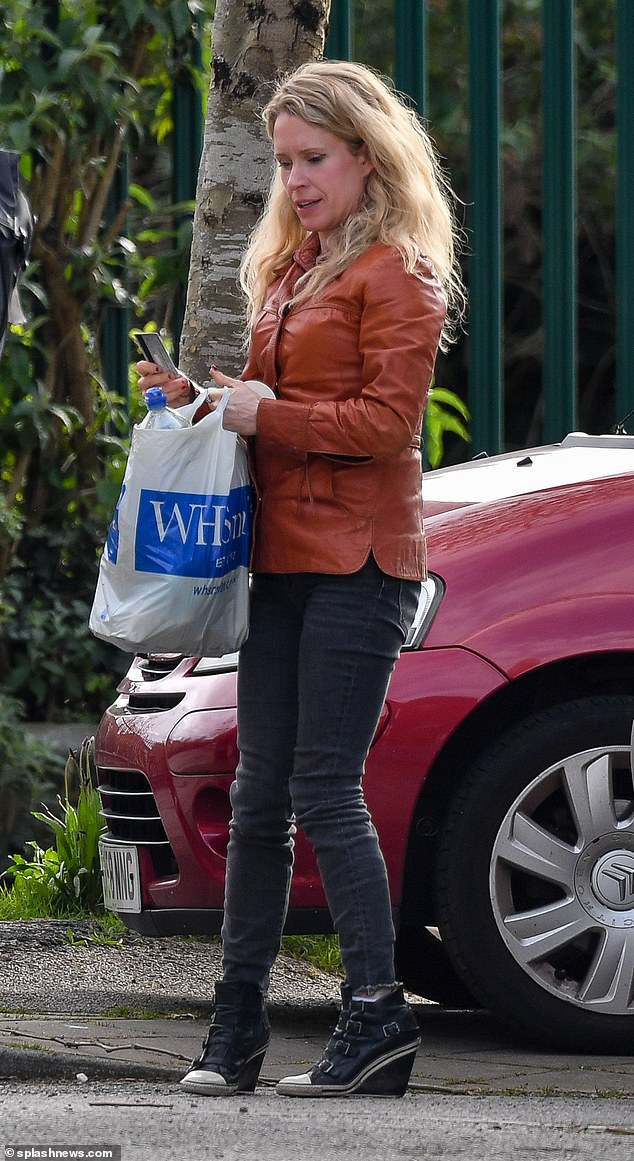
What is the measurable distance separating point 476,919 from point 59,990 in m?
1.16

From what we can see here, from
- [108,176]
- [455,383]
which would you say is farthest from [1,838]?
[455,383]

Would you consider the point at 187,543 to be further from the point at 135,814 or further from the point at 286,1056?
the point at 286,1056

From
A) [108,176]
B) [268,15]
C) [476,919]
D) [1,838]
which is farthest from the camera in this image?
[108,176]

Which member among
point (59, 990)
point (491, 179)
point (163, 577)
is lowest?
point (59, 990)

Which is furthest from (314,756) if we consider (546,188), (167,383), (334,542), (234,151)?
(546,188)

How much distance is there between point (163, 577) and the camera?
3.41 metres

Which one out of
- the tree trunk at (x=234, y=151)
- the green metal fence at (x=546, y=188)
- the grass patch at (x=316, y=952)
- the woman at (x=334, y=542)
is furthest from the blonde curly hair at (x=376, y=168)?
the green metal fence at (x=546, y=188)

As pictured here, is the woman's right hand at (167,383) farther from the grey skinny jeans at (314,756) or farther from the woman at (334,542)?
the grey skinny jeans at (314,756)

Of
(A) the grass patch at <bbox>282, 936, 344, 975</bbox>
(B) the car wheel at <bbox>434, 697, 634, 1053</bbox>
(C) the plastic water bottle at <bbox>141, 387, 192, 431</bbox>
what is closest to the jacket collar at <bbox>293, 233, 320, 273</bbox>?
(C) the plastic water bottle at <bbox>141, 387, 192, 431</bbox>

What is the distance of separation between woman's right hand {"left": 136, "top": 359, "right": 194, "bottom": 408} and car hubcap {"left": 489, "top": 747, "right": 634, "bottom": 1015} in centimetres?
106

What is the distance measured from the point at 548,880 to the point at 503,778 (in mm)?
222

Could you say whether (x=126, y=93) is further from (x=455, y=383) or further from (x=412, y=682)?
(x=455, y=383)

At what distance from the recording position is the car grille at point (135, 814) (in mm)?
4141

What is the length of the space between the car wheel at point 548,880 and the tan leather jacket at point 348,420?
2.06ft
